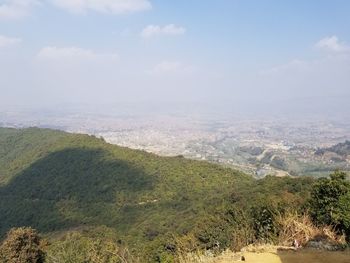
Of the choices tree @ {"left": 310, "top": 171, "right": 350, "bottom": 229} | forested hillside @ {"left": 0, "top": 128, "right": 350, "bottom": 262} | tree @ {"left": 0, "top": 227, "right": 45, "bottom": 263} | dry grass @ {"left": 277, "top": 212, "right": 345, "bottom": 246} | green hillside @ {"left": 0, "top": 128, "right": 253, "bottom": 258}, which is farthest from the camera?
green hillside @ {"left": 0, "top": 128, "right": 253, "bottom": 258}

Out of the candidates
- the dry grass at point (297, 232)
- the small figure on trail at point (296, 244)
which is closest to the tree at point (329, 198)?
the dry grass at point (297, 232)

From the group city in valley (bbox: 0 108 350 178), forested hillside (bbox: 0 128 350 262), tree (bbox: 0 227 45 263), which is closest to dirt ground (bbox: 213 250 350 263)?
tree (bbox: 0 227 45 263)

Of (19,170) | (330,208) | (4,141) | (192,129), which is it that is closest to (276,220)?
(330,208)

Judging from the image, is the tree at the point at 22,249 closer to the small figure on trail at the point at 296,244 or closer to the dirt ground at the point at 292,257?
the dirt ground at the point at 292,257

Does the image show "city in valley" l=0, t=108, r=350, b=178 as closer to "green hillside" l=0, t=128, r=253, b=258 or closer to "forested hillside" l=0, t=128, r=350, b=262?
"forested hillside" l=0, t=128, r=350, b=262

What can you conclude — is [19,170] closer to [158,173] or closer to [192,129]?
[158,173]
